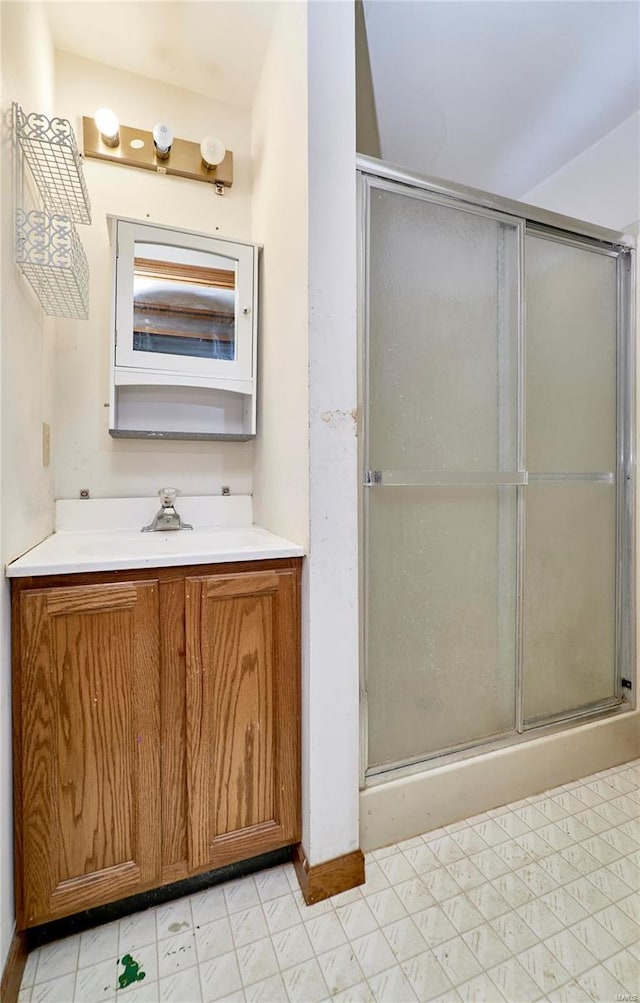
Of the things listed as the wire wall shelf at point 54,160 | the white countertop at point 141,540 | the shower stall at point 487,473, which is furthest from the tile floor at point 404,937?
the wire wall shelf at point 54,160

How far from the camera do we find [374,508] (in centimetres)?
137

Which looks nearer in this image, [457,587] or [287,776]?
[287,776]

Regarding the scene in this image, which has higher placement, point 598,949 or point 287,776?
point 287,776

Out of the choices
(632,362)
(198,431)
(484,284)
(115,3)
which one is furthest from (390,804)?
(115,3)

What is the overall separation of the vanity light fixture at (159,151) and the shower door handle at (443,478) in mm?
1317

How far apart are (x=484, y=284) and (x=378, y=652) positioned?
1285 mm

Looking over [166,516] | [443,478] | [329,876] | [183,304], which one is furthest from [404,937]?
[183,304]

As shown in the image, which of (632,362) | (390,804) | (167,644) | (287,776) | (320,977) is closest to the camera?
(320,977)

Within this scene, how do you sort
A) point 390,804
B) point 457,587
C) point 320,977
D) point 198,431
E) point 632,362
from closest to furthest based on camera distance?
point 320,977 → point 390,804 → point 457,587 → point 198,431 → point 632,362

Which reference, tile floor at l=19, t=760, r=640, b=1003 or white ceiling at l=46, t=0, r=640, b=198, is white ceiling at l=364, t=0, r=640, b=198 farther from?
tile floor at l=19, t=760, r=640, b=1003

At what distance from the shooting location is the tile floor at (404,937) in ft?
3.11

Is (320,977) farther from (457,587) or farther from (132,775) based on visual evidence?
(457,587)

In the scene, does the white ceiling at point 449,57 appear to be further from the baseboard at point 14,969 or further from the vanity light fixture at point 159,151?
the baseboard at point 14,969

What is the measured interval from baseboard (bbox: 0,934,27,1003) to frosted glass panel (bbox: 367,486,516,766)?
93cm
